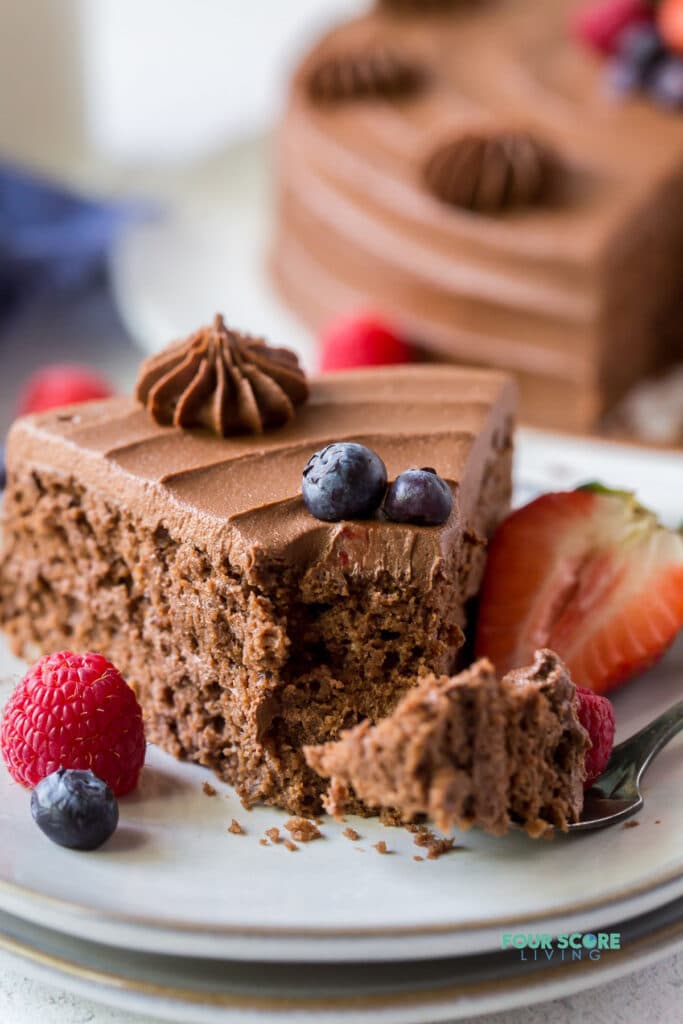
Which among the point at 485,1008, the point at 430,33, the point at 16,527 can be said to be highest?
the point at 430,33

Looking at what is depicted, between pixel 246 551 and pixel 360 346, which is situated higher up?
pixel 246 551

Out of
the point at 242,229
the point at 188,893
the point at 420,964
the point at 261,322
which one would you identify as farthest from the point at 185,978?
the point at 242,229

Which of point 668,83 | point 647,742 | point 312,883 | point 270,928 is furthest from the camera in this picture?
point 668,83

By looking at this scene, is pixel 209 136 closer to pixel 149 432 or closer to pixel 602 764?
pixel 149 432

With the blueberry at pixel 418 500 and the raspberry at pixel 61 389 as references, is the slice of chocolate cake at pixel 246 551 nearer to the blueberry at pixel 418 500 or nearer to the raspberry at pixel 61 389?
the blueberry at pixel 418 500

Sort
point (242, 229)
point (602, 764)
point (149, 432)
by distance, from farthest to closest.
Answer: point (242, 229)
point (149, 432)
point (602, 764)

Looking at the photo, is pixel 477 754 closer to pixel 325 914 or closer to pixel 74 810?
pixel 325 914

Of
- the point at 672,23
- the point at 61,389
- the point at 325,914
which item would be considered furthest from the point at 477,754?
the point at 672,23

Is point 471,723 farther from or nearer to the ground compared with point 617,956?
farther from the ground
